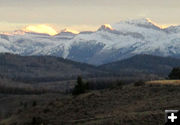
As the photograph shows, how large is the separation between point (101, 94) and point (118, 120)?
3241 centimetres

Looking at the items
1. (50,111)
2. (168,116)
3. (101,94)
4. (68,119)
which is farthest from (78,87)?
(168,116)

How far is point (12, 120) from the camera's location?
83250mm

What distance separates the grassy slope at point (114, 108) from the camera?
5891 centimetres

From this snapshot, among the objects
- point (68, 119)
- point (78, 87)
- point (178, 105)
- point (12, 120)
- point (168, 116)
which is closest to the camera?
point (168, 116)

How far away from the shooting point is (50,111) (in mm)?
80312

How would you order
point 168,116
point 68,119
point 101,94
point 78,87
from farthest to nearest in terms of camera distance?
point 78,87 < point 101,94 < point 68,119 < point 168,116

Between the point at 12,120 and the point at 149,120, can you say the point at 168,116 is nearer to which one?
the point at 149,120

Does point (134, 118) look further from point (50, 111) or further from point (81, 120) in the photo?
point (50, 111)

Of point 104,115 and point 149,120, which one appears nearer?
point 149,120

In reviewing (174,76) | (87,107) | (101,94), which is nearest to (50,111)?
(87,107)

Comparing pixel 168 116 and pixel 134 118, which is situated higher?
pixel 168 116

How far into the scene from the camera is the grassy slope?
58.9 meters

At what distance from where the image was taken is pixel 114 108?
73.8 m

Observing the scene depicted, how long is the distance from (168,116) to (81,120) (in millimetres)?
42940
